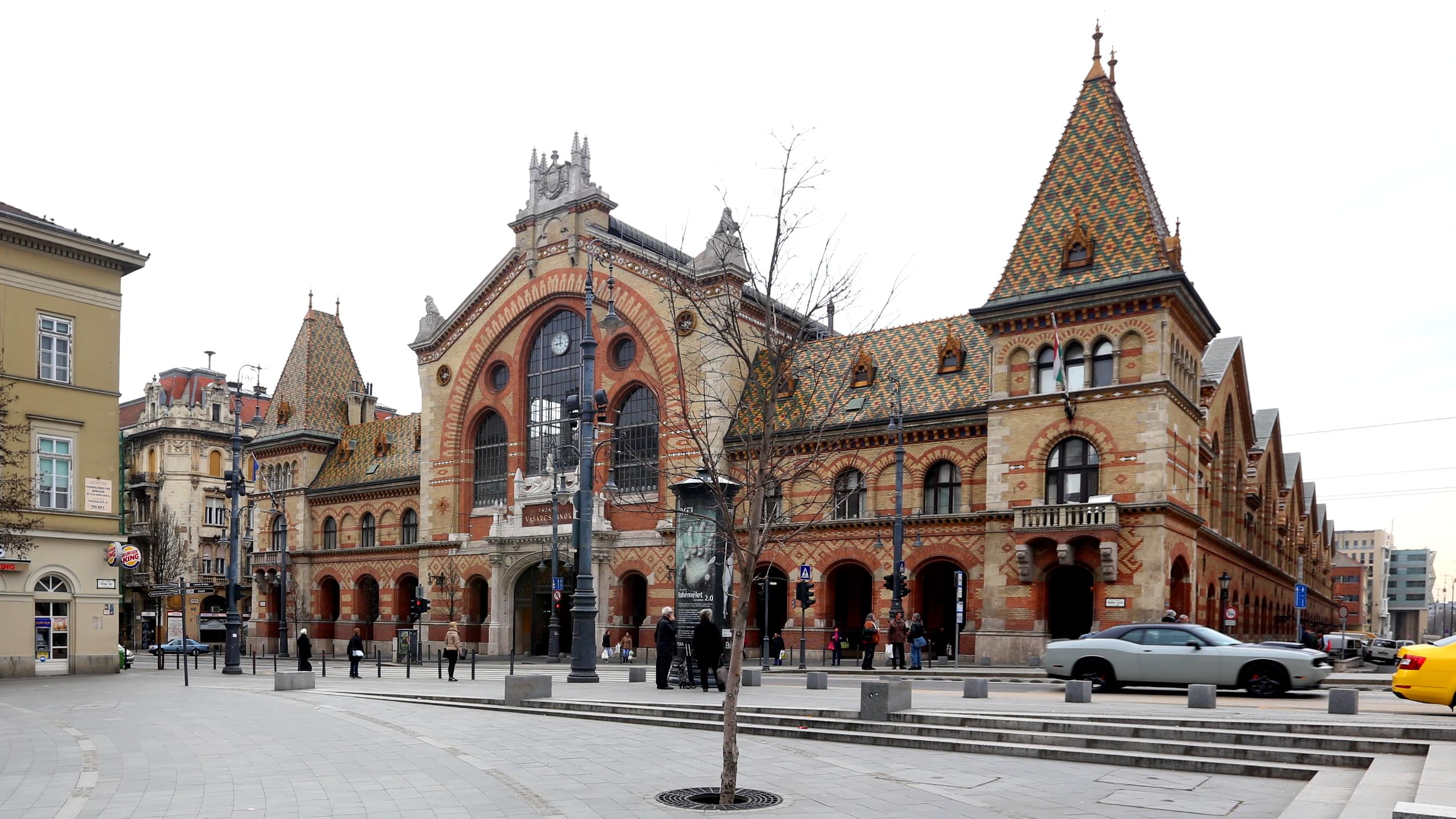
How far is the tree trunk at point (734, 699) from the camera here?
32.8ft

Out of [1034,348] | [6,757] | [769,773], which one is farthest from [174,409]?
[769,773]

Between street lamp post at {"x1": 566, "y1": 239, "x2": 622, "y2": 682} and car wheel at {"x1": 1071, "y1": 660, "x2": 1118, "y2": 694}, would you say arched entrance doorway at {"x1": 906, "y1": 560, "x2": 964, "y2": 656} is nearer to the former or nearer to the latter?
car wheel at {"x1": 1071, "y1": 660, "x2": 1118, "y2": 694}

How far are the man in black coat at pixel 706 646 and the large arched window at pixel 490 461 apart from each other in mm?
30130

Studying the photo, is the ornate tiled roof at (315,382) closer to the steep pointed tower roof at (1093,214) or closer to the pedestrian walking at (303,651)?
the pedestrian walking at (303,651)

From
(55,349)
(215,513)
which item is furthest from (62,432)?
(215,513)

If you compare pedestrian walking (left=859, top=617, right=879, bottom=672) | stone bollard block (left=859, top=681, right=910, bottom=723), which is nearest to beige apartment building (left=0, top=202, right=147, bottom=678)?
pedestrian walking (left=859, top=617, right=879, bottom=672)

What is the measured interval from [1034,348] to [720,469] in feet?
41.1

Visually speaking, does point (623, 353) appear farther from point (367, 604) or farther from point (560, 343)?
point (367, 604)

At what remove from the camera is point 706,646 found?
68.8ft

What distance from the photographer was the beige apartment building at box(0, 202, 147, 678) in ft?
99.0

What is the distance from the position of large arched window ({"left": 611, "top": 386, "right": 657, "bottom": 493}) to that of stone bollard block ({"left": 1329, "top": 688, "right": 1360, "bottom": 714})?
30840 mm

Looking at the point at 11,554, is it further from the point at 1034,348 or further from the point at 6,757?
the point at 1034,348

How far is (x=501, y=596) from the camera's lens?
158 feet

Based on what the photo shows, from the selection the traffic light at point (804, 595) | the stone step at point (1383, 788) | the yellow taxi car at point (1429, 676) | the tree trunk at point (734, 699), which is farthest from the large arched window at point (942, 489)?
the tree trunk at point (734, 699)
